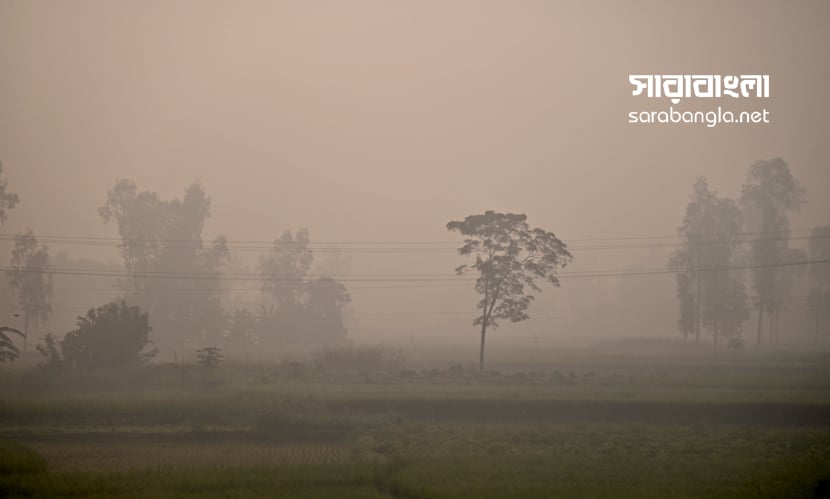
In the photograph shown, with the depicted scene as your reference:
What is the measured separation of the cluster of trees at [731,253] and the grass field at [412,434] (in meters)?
37.3

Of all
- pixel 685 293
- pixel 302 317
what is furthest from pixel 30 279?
pixel 685 293

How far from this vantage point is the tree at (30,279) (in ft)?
282

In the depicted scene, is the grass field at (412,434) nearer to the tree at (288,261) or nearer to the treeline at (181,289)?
the treeline at (181,289)

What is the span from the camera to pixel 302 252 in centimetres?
11988

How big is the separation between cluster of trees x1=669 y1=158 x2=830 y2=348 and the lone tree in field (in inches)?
1427

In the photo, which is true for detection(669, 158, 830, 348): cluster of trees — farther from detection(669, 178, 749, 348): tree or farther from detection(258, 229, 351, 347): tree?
detection(258, 229, 351, 347): tree

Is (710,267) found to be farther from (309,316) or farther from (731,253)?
(309,316)

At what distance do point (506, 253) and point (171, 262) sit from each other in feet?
190

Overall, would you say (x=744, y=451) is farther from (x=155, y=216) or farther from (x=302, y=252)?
(x=302, y=252)

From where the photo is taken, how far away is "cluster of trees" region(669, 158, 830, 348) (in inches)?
3482

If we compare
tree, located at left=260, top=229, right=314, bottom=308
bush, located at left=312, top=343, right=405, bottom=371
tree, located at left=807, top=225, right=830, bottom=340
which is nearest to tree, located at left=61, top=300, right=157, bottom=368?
bush, located at left=312, top=343, right=405, bottom=371

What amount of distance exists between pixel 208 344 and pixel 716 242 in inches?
2995

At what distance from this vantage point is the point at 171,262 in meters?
97.1

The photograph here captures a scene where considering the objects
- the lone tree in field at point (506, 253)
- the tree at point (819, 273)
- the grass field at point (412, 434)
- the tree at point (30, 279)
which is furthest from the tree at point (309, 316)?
the tree at point (819, 273)
